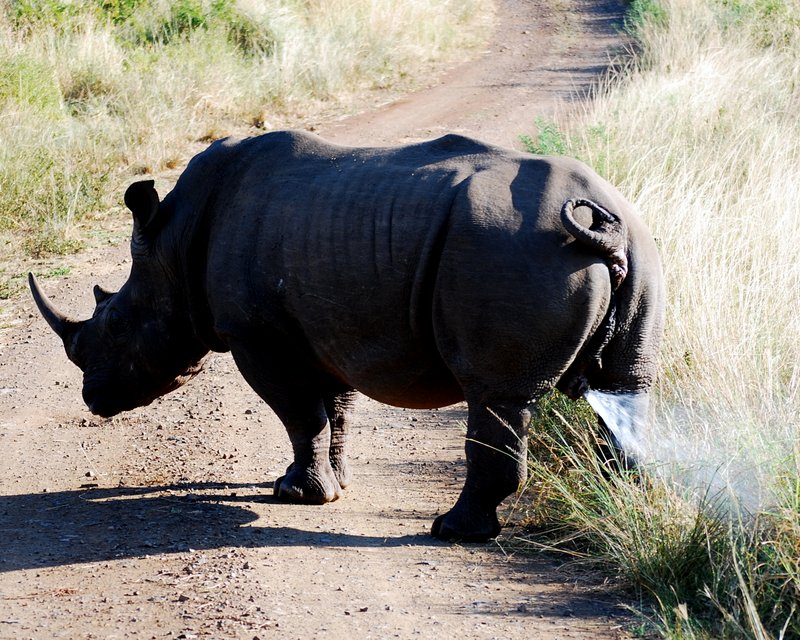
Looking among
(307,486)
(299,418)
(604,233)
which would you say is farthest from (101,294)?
(604,233)

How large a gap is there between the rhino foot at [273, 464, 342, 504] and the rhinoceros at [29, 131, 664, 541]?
1cm

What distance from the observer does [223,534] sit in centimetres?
535

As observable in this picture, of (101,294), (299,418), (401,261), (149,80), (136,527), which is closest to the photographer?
(401,261)

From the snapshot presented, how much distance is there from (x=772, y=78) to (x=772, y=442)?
29.5 ft

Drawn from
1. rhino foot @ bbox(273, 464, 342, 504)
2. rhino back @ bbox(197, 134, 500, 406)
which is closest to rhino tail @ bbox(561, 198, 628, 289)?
rhino back @ bbox(197, 134, 500, 406)

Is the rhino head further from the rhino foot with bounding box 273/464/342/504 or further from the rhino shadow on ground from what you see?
the rhino foot with bounding box 273/464/342/504

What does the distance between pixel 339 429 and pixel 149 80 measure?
9.05 metres

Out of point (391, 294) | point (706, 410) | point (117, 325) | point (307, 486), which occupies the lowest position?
point (307, 486)

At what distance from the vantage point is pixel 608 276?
4789mm

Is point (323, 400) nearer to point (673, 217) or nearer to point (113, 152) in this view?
point (673, 217)

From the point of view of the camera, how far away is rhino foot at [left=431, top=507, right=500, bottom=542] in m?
5.15

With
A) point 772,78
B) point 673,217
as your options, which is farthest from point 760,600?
point 772,78

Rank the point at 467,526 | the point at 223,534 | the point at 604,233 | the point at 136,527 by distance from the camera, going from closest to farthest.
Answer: the point at 604,233 → the point at 467,526 → the point at 223,534 → the point at 136,527

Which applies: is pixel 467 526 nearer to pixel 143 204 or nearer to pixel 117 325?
pixel 117 325
